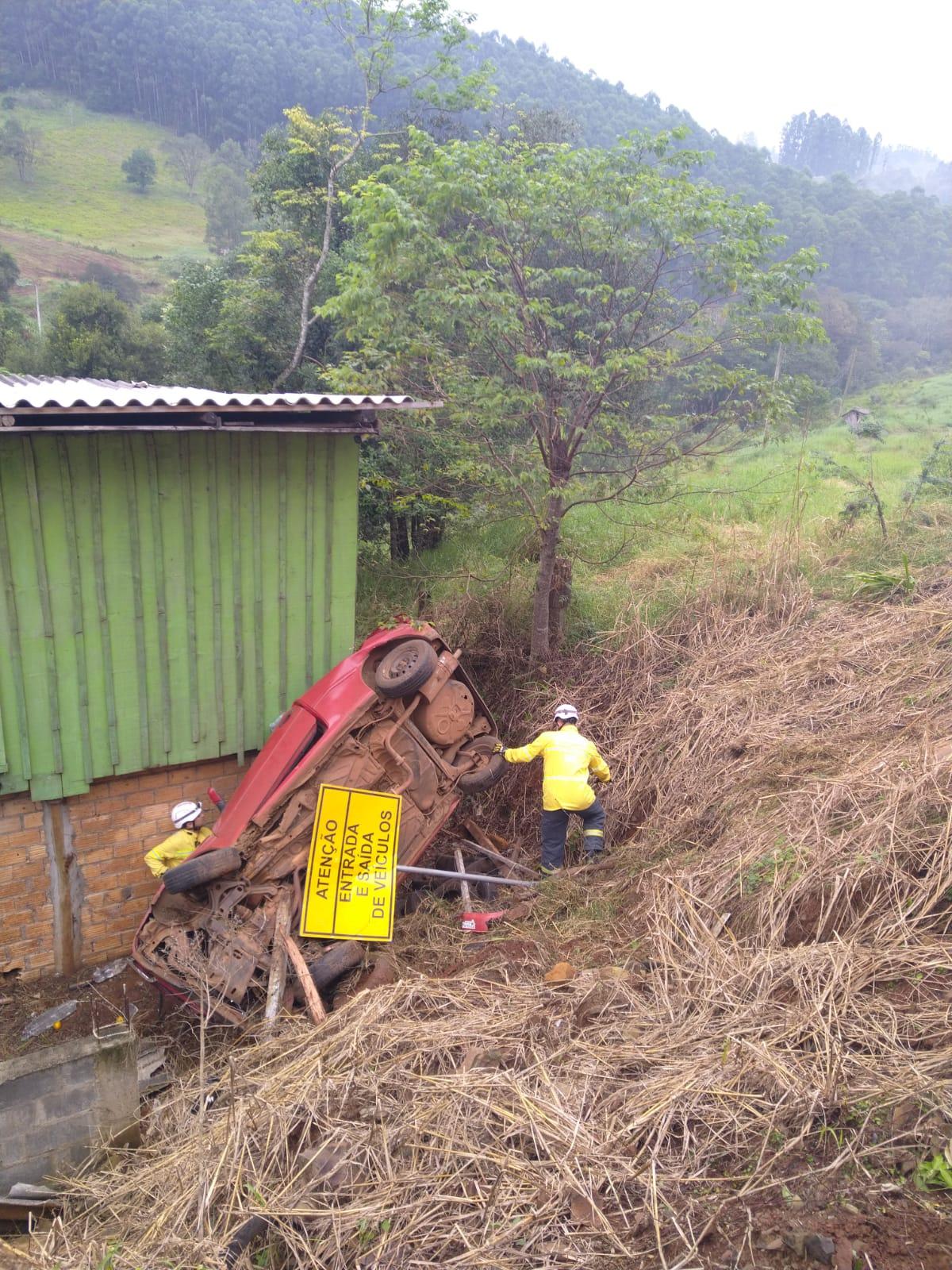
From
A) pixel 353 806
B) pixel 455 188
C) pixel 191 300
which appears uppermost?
pixel 455 188

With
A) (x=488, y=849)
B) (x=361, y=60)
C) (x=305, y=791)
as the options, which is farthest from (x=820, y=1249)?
(x=361, y=60)

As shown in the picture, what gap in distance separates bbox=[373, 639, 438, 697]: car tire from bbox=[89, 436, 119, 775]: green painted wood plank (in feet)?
6.38

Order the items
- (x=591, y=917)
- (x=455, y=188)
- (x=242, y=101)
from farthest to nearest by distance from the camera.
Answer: (x=242, y=101) < (x=455, y=188) < (x=591, y=917)

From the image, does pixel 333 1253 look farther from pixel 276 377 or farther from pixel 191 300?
pixel 191 300

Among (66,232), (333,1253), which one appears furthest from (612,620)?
(66,232)

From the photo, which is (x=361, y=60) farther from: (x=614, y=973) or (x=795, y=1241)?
(x=795, y=1241)

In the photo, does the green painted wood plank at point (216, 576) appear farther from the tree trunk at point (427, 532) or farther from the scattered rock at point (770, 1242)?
the tree trunk at point (427, 532)

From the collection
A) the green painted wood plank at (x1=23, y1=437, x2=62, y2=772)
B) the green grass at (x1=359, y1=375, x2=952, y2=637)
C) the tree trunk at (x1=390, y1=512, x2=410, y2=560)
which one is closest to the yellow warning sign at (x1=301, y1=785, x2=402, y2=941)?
the green painted wood plank at (x1=23, y1=437, x2=62, y2=772)

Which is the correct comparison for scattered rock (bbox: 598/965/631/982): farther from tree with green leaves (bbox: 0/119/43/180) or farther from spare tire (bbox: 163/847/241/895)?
tree with green leaves (bbox: 0/119/43/180)

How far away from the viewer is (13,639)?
5.77 metres

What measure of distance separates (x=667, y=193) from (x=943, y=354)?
1525 inches

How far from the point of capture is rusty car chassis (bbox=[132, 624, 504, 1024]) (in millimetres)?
5430

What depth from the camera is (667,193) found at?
7.61 m

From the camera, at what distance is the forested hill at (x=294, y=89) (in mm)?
42250
